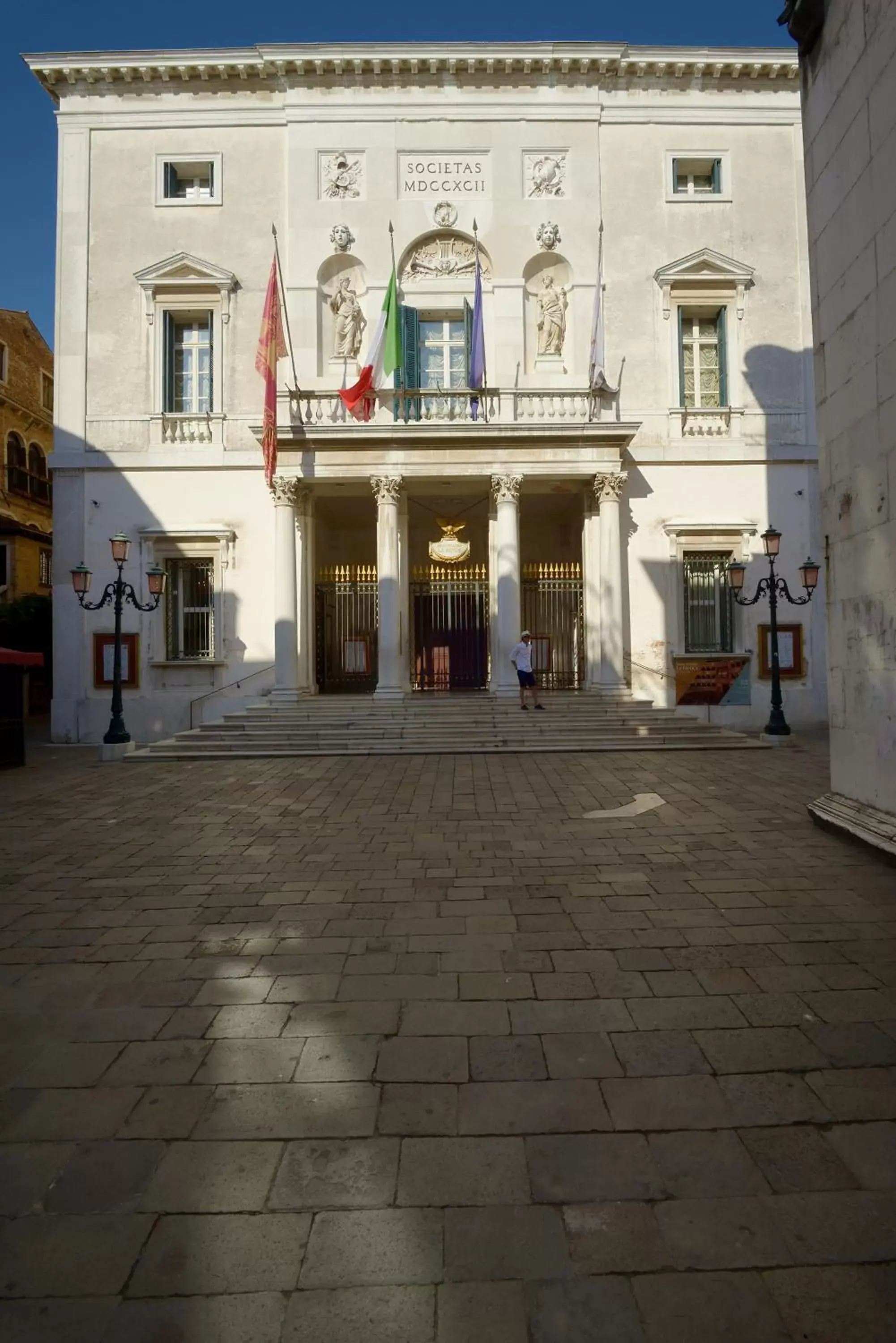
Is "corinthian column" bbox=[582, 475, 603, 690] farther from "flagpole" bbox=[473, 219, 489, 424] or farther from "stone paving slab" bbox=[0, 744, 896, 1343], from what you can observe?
"stone paving slab" bbox=[0, 744, 896, 1343]

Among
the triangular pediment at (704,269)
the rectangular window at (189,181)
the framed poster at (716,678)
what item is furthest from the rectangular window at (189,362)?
the framed poster at (716,678)

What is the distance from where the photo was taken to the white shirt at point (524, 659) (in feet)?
52.4

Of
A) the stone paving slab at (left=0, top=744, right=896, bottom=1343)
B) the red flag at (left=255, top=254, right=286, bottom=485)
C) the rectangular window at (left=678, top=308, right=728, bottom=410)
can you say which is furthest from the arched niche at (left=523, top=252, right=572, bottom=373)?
the stone paving slab at (left=0, top=744, right=896, bottom=1343)

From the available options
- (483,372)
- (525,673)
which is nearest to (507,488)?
(483,372)

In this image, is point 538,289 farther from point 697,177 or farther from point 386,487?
point 386,487

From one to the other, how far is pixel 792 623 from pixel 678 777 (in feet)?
32.0

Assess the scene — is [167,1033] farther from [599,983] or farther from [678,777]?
[678,777]

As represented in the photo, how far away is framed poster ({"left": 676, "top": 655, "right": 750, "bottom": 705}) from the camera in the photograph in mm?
18344

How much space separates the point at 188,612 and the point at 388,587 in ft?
17.4

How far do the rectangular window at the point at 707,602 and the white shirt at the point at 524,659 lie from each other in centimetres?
483

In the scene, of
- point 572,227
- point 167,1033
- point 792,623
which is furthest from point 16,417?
point 167,1033

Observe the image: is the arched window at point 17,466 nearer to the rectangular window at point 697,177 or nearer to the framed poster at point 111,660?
the framed poster at point 111,660

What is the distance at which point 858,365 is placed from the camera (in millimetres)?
6453

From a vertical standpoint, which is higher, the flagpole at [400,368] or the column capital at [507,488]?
the flagpole at [400,368]
